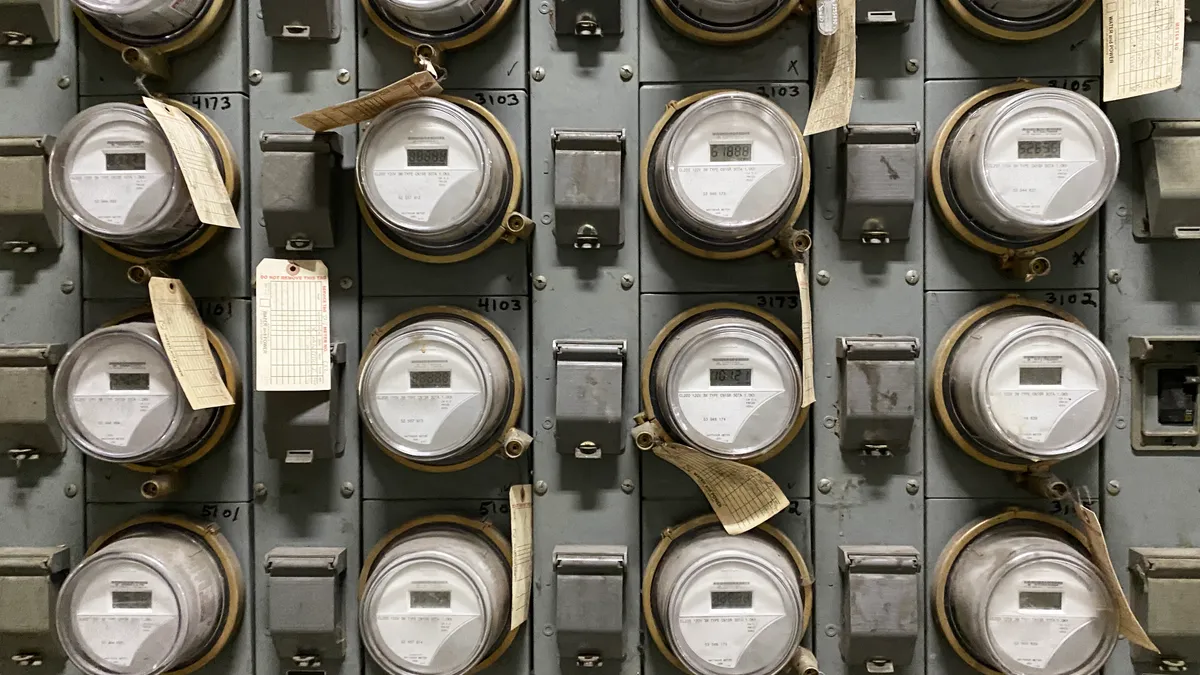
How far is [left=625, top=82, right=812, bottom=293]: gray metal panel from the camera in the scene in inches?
45.8

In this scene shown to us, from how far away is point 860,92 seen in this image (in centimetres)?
116

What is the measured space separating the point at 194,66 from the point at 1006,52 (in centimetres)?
135

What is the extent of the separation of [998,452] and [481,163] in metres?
0.94

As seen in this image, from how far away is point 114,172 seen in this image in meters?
1.11

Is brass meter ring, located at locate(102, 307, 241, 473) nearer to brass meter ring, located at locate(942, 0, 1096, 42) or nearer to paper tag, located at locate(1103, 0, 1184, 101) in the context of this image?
brass meter ring, located at locate(942, 0, 1096, 42)

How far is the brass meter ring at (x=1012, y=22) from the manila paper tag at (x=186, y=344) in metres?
1.33

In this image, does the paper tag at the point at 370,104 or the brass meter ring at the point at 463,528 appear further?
the brass meter ring at the point at 463,528

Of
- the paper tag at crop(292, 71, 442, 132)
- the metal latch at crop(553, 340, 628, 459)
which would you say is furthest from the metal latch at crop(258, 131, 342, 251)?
the metal latch at crop(553, 340, 628, 459)

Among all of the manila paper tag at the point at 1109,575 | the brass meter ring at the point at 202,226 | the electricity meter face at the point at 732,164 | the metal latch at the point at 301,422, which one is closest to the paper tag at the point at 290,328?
the metal latch at the point at 301,422

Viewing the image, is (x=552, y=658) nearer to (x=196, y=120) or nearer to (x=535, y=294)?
(x=535, y=294)

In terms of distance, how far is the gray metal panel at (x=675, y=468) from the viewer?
1175mm

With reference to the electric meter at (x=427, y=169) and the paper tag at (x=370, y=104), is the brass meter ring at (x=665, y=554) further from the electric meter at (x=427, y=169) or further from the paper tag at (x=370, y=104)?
the paper tag at (x=370, y=104)

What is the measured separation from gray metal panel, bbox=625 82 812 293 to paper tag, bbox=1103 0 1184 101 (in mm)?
485

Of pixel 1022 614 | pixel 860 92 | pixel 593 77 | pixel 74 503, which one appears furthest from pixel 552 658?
pixel 860 92
